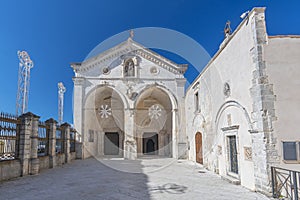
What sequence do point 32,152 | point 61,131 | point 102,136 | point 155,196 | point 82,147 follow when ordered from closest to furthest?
point 155,196
point 32,152
point 61,131
point 82,147
point 102,136

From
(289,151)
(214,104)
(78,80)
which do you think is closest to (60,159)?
(78,80)

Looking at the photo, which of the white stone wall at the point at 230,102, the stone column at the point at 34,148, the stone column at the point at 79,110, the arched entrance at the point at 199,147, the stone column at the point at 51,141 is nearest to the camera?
the white stone wall at the point at 230,102

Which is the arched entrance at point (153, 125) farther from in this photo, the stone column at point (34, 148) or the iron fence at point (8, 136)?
the iron fence at point (8, 136)

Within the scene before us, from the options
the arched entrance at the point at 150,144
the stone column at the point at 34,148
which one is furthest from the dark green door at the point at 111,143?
the stone column at the point at 34,148

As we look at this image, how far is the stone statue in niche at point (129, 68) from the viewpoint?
60.7 ft

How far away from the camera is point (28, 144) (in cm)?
929

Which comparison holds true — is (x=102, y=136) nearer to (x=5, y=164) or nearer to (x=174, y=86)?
(x=174, y=86)

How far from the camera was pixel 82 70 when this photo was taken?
18.2m

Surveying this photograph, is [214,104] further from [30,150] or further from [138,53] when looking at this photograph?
[138,53]

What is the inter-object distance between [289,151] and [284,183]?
0.92 meters

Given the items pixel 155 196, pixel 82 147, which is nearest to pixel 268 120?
pixel 155 196

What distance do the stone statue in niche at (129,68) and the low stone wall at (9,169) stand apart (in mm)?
11305

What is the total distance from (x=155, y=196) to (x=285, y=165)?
3478mm

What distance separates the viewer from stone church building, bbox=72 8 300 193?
5777mm
